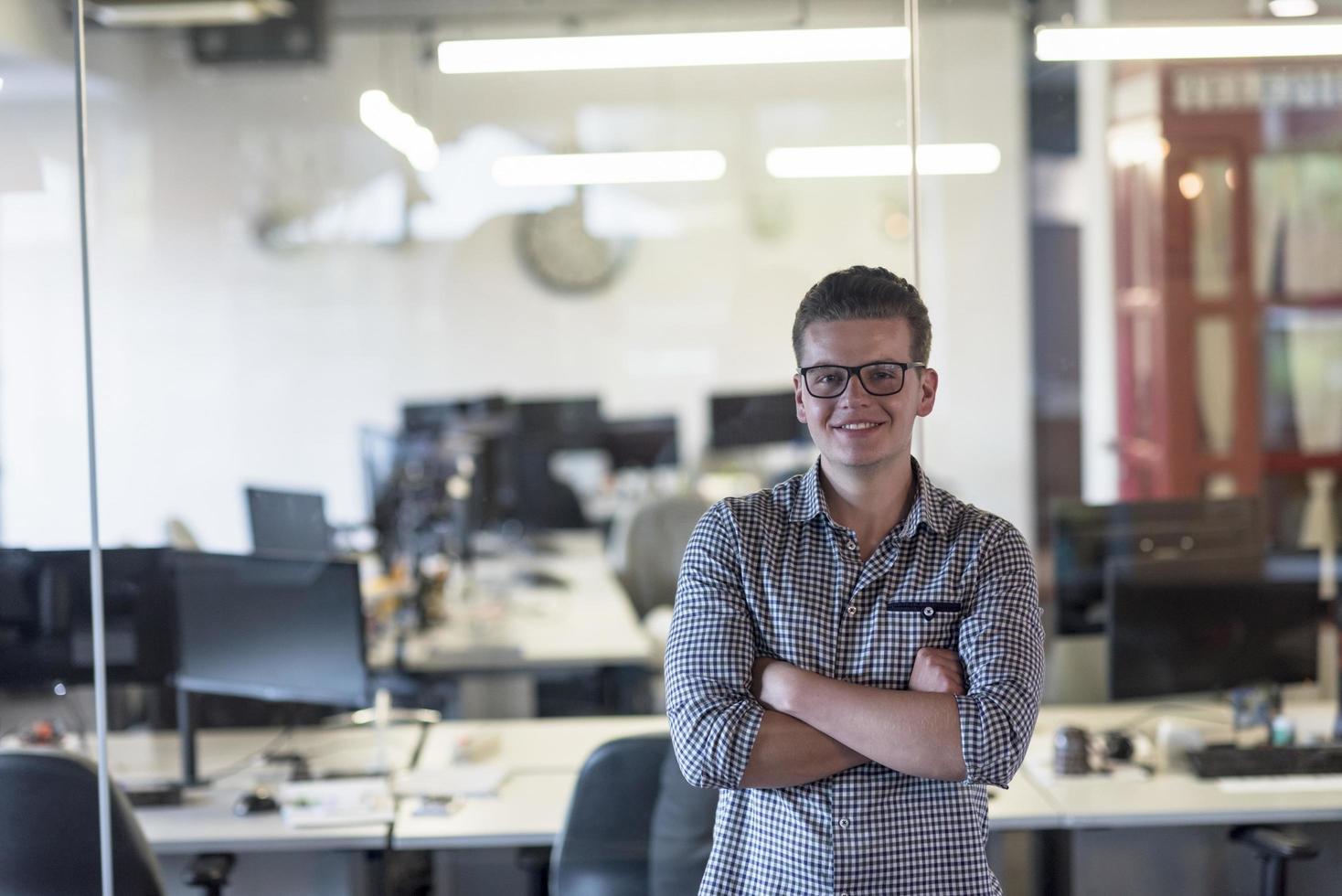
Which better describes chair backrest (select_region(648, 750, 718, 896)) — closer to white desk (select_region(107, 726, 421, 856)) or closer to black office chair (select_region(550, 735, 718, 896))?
black office chair (select_region(550, 735, 718, 896))

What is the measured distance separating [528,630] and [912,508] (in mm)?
2876

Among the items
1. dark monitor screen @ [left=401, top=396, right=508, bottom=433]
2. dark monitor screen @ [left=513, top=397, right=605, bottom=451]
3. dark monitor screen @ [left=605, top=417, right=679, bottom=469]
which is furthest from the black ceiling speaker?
dark monitor screen @ [left=605, top=417, right=679, bottom=469]

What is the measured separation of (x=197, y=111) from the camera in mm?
7469

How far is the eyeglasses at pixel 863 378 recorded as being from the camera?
1787 millimetres

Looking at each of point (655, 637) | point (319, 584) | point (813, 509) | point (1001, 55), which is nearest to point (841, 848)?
point (813, 509)

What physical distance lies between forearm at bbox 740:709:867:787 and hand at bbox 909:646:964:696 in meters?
0.12

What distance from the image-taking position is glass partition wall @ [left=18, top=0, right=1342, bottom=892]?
5.52m

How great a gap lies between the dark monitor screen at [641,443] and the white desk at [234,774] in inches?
136

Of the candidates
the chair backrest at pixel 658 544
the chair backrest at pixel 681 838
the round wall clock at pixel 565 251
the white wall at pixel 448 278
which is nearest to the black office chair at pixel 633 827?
the chair backrest at pixel 681 838

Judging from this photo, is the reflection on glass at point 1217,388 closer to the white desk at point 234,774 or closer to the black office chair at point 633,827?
the white desk at point 234,774

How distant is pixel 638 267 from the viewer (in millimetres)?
7641

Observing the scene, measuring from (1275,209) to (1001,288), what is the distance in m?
1.73

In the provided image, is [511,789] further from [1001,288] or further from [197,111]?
[197,111]

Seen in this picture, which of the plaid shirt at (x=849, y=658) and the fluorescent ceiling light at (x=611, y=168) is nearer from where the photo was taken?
the plaid shirt at (x=849, y=658)
